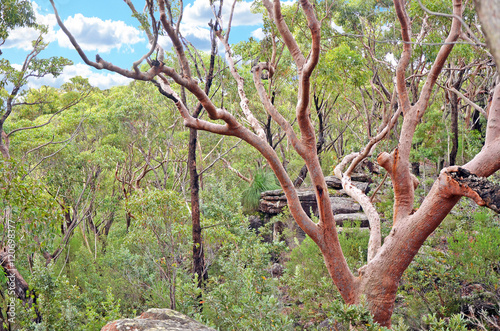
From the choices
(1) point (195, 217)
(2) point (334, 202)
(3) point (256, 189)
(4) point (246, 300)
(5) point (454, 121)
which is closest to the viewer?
(4) point (246, 300)

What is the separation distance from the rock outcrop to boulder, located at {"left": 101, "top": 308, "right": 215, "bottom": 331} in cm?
701

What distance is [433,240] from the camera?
299 inches

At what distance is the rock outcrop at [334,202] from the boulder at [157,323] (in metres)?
7.01

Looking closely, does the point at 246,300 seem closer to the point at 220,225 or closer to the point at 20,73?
the point at 220,225

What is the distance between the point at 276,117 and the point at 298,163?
1451 cm

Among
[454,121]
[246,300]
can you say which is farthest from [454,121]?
[246,300]

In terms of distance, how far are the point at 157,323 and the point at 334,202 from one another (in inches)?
369

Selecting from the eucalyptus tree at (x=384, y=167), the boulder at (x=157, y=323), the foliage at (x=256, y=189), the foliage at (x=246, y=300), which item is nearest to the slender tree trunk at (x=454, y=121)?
the foliage at (x=256, y=189)

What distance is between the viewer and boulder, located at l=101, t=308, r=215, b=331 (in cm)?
335

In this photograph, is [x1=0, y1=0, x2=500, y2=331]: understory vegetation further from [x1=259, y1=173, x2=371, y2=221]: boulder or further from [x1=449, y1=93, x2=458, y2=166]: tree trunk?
[x1=259, y1=173, x2=371, y2=221]: boulder

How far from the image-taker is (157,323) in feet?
11.6

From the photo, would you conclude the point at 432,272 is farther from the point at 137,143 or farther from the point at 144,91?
the point at 144,91

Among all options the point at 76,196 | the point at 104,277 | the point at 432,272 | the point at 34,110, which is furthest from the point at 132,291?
the point at 34,110

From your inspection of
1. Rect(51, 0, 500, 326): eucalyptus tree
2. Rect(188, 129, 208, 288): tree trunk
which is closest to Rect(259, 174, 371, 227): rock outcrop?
Rect(188, 129, 208, 288): tree trunk
